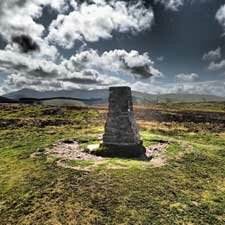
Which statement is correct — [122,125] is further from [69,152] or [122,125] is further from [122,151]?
[69,152]

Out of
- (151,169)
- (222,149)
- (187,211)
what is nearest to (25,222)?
(187,211)

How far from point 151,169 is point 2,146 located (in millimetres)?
17804

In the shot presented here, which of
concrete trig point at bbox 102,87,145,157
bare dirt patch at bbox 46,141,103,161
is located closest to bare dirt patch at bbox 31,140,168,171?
bare dirt patch at bbox 46,141,103,161

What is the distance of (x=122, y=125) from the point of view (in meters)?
23.4

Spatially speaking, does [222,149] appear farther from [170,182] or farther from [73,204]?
[73,204]

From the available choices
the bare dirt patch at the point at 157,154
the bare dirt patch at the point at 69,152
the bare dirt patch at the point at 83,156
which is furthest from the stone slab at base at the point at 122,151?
the bare dirt patch at the point at 157,154

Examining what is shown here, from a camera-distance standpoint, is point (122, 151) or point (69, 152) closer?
point (122, 151)

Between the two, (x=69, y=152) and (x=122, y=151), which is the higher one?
(x=122, y=151)

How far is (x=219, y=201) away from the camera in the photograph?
52.0 feet

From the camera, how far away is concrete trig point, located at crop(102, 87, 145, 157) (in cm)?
2339

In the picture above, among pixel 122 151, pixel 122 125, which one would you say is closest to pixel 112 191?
pixel 122 151

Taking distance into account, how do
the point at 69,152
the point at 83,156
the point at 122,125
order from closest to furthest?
the point at 122,125, the point at 83,156, the point at 69,152

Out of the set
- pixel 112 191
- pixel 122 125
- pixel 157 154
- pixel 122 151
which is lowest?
pixel 112 191

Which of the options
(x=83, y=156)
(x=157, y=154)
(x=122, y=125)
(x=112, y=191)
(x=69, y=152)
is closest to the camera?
(x=112, y=191)
